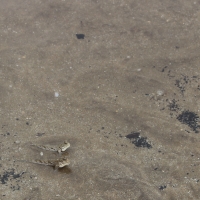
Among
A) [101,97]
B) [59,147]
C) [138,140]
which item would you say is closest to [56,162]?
[59,147]

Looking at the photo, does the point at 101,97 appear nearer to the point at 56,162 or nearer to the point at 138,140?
the point at 138,140

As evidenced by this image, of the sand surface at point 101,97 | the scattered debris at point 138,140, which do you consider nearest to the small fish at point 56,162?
the sand surface at point 101,97

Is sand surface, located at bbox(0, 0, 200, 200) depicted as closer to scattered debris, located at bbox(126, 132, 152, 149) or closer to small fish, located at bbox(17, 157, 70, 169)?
scattered debris, located at bbox(126, 132, 152, 149)

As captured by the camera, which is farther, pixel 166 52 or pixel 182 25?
pixel 182 25

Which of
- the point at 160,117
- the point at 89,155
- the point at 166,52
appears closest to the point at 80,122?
the point at 89,155

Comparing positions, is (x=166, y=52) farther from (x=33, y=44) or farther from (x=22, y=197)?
(x=22, y=197)

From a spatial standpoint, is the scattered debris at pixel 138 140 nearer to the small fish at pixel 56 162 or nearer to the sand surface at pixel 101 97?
the sand surface at pixel 101 97

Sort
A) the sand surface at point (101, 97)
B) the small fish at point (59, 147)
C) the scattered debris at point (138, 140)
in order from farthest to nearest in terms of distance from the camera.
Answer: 1. the scattered debris at point (138, 140)
2. the small fish at point (59, 147)
3. the sand surface at point (101, 97)

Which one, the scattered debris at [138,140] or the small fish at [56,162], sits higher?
the scattered debris at [138,140]
